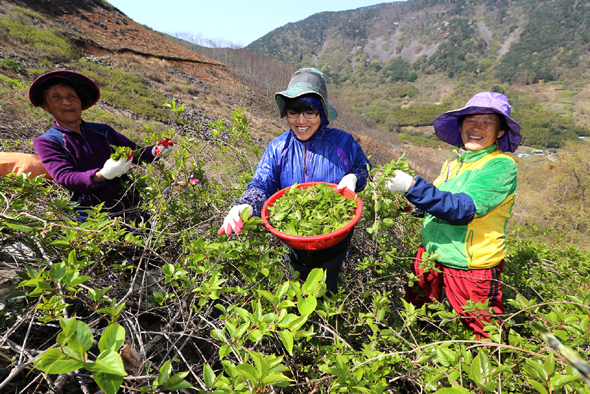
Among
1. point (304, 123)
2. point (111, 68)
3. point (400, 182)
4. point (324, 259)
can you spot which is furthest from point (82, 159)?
point (111, 68)

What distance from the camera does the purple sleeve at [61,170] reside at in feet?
5.81

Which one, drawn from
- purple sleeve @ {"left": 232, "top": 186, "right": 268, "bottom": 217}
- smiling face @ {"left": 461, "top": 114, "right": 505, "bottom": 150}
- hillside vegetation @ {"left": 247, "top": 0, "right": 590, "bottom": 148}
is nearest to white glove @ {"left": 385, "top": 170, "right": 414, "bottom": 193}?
smiling face @ {"left": 461, "top": 114, "right": 505, "bottom": 150}

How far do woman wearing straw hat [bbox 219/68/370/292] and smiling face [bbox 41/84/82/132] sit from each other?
1.56 m

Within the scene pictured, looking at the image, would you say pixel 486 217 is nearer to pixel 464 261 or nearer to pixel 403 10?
pixel 464 261

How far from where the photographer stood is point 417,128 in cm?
7800

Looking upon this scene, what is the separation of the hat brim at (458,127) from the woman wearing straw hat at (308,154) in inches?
30.6

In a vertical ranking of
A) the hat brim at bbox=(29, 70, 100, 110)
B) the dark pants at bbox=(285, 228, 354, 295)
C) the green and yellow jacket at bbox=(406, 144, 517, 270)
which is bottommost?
the dark pants at bbox=(285, 228, 354, 295)

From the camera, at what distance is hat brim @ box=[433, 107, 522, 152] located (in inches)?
66.9

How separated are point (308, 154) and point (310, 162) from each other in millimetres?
66

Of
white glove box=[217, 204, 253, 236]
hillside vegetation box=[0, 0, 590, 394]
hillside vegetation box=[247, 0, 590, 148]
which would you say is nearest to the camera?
hillside vegetation box=[0, 0, 590, 394]

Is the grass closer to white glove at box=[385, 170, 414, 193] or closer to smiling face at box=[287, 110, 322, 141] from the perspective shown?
smiling face at box=[287, 110, 322, 141]

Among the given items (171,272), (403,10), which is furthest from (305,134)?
(403,10)

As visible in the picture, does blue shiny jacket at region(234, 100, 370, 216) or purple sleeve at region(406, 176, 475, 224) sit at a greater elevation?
blue shiny jacket at region(234, 100, 370, 216)

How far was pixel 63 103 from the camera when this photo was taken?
6.34ft
